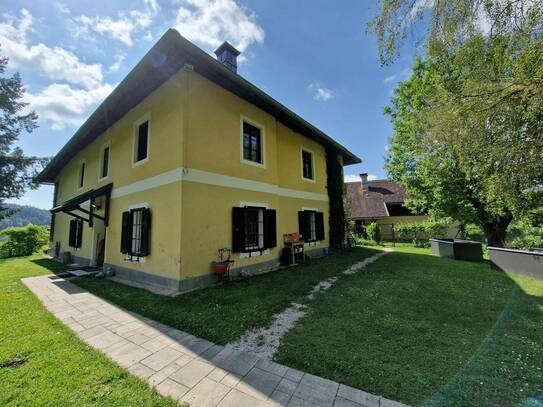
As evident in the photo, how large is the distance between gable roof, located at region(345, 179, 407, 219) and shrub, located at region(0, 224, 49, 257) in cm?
2374

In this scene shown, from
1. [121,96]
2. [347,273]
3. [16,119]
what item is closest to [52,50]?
[121,96]

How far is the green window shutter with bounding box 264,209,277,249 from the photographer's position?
7.64m

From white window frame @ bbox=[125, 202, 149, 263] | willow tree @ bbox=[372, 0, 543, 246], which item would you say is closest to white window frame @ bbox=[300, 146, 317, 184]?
willow tree @ bbox=[372, 0, 543, 246]

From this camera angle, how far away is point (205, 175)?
19.8ft

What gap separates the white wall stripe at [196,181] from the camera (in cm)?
567

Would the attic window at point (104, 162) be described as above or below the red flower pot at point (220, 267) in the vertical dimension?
above

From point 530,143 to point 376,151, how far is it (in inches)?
491

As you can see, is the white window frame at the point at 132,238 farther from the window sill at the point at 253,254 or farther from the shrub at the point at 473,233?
the shrub at the point at 473,233

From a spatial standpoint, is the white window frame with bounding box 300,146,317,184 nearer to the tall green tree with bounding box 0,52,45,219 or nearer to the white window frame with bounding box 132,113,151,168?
the white window frame with bounding box 132,113,151,168

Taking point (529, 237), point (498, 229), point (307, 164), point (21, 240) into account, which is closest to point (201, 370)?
point (307, 164)

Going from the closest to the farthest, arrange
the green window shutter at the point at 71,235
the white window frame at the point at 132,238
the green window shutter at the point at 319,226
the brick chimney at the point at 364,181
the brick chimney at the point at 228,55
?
the white window frame at the point at 132,238, the brick chimney at the point at 228,55, the green window shutter at the point at 319,226, the green window shutter at the point at 71,235, the brick chimney at the point at 364,181

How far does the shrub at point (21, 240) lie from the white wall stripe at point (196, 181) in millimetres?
12634

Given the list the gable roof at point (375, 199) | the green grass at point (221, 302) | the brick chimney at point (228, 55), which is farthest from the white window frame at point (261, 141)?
the gable roof at point (375, 199)

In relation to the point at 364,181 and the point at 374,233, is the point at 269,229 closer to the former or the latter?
the point at 374,233
